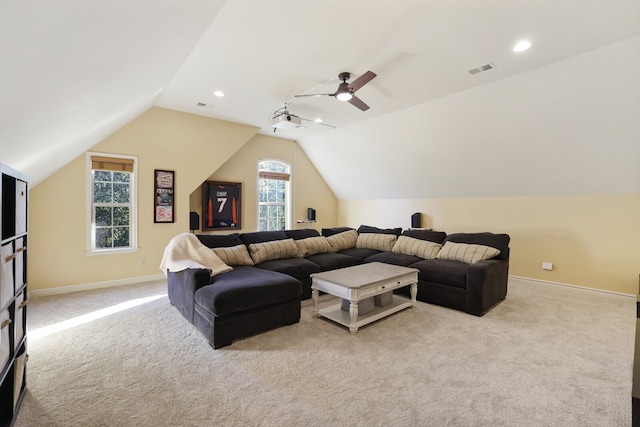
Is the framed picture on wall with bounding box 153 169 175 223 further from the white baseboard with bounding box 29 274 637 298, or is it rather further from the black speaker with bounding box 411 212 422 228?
the black speaker with bounding box 411 212 422 228

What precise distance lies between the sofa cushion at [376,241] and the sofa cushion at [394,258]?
23 centimetres

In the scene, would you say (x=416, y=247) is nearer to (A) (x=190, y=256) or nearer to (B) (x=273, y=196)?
(A) (x=190, y=256)

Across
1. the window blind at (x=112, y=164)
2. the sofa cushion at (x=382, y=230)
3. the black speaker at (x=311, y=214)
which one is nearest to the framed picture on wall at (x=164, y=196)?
the window blind at (x=112, y=164)

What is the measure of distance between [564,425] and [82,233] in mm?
5895

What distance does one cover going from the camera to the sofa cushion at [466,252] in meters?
3.98

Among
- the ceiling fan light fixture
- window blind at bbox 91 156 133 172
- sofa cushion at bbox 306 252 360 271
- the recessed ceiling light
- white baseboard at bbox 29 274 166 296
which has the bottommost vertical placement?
white baseboard at bbox 29 274 166 296

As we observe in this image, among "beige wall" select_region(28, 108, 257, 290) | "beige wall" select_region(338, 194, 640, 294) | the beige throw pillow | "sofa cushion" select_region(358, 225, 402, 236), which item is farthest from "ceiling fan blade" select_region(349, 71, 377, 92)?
"beige wall" select_region(338, 194, 640, 294)

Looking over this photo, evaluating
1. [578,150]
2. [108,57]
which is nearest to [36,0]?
[108,57]

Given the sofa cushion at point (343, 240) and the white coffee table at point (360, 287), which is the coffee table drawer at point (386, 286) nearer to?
the white coffee table at point (360, 287)

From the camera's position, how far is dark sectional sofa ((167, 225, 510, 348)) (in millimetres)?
2873

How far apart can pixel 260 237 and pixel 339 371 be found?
8.60 ft

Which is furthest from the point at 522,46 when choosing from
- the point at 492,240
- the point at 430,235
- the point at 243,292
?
the point at 243,292

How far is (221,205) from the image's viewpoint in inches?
243

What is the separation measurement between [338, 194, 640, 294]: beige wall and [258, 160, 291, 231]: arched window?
3.76 m
